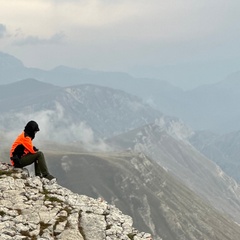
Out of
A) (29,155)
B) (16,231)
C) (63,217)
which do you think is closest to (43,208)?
(63,217)

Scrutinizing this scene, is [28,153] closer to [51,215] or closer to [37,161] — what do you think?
[37,161]

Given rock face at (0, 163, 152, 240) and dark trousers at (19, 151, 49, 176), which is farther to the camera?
dark trousers at (19, 151, 49, 176)

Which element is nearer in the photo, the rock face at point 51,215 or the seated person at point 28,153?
the rock face at point 51,215

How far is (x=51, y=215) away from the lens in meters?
25.8

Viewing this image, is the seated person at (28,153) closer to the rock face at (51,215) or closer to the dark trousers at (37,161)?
the dark trousers at (37,161)

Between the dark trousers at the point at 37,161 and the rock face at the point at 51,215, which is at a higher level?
the dark trousers at the point at 37,161

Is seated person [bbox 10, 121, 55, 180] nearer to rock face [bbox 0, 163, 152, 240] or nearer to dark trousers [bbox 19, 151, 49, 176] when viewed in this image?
dark trousers [bbox 19, 151, 49, 176]

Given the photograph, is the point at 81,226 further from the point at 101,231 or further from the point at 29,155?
the point at 29,155

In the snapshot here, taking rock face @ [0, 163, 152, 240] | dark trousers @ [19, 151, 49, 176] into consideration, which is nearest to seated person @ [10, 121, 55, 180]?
dark trousers @ [19, 151, 49, 176]

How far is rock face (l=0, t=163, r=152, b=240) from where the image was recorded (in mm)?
23922

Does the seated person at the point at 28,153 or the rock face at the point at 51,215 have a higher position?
the seated person at the point at 28,153

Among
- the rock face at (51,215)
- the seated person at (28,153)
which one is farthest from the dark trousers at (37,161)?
the rock face at (51,215)

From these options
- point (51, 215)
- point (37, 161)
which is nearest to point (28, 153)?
point (37, 161)

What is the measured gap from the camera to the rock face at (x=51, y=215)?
2392 cm
